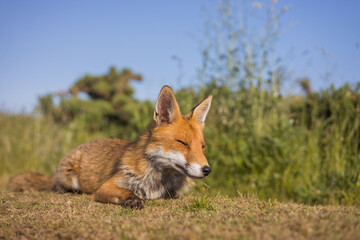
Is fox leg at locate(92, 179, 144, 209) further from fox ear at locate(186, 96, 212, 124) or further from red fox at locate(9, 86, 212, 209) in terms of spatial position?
fox ear at locate(186, 96, 212, 124)

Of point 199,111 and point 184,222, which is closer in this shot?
point 184,222

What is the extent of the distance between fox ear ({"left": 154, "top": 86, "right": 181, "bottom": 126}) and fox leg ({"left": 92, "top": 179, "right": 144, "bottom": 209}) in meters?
1.02

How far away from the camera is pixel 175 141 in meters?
3.78

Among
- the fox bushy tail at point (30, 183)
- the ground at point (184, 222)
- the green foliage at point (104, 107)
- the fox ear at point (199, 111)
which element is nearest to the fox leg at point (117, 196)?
the ground at point (184, 222)

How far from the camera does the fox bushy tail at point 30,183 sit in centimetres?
551

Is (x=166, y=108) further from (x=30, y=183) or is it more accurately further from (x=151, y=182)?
(x=30, y=183)

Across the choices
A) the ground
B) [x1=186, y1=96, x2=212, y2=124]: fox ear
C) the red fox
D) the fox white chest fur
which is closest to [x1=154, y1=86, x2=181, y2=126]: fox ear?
the red fox

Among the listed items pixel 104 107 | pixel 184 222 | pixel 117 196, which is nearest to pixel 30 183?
pixel 117 196

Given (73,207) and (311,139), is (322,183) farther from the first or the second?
(73,207)

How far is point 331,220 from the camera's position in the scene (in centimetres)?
243

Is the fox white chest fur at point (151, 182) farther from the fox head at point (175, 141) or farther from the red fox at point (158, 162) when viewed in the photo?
the fox head at point (175, 141)

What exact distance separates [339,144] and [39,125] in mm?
9406

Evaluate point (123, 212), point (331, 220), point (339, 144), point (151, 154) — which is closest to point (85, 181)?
point (151, 154)

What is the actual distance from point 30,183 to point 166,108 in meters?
3.29
